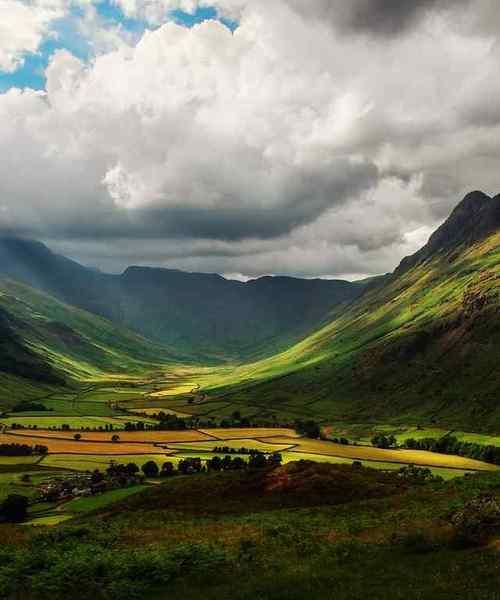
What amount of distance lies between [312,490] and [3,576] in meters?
53.0

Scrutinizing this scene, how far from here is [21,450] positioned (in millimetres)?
162750

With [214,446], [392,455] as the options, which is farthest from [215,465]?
[392,455]

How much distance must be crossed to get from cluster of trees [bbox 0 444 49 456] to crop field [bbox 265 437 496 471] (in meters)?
77.7

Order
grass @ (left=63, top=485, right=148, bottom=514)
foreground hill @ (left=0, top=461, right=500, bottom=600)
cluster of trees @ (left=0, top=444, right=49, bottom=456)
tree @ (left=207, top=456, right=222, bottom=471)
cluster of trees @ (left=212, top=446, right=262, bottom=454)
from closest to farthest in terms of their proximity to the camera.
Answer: foreground hill @ (left=0, top=461, right=500, bottom=600)
grass @ (left=63, top=485, right=148, bottom=514)
tree @ (left=207, top=456, right=222, bottom=471)
cluster of trees @ (left=0, top=444, right=49, bottom=456)
cluster of trees @ (left=212, top=446, right=262, bottom=454)

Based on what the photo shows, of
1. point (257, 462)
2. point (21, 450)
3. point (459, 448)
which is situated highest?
point (257, 462)

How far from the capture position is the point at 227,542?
43688mm

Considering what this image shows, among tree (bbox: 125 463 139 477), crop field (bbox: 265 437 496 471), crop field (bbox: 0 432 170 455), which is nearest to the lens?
tree (bbox: 125 463 139 477)

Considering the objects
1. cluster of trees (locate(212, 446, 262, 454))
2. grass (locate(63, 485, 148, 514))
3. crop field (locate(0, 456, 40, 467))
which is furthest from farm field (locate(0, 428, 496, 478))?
grass (locate(63, 485, 148, 514))

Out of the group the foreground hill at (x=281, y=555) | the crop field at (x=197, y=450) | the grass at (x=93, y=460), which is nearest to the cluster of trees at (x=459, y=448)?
the crop field at (x=197, y=450)

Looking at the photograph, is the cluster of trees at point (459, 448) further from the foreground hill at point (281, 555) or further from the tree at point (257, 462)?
the foreground hill at point (281, 555)

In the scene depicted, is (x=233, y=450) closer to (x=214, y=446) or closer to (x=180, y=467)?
(x=214, y=446)

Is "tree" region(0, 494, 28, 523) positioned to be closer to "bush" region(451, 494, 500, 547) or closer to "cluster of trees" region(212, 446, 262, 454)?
"cluster of trees" region(212, 446, 262, 454)

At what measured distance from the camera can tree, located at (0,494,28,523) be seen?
9056cm

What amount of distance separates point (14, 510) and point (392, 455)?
366ft
